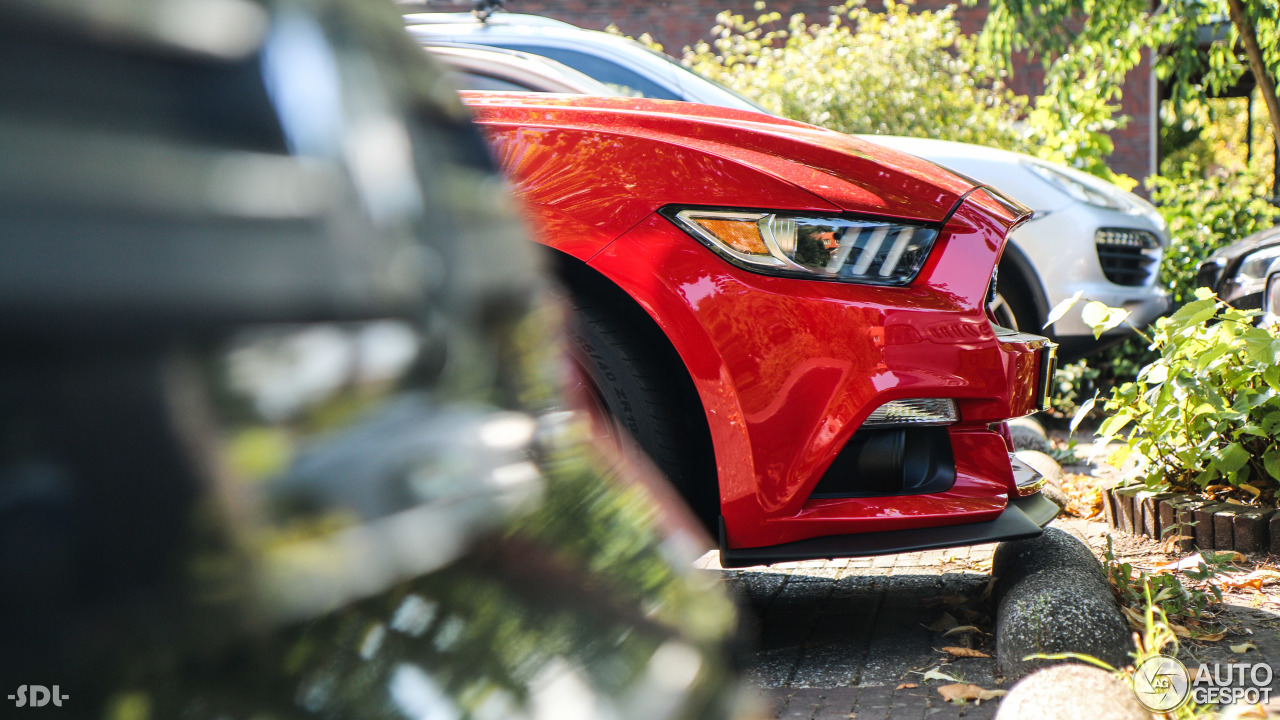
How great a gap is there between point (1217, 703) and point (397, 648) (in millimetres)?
2078

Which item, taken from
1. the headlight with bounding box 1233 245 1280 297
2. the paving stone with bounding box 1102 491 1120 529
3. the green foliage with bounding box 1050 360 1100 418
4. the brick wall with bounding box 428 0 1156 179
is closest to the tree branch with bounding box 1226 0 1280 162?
the headlight with bounding box 1233 245 1280 297

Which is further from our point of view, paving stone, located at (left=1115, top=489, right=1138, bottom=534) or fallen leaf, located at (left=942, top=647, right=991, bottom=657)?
paving stone, located at (left=1115, top=489, right=1138, bottom=534)

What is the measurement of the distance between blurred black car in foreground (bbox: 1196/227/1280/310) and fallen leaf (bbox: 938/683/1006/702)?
138 inches

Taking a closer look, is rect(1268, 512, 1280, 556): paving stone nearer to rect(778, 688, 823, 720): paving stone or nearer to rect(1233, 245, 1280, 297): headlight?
rect(778, 688, 823, 720): paving stone

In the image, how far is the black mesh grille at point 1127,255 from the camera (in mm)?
5180

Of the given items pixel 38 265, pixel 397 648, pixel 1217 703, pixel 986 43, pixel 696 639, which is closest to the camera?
pixel 38 265

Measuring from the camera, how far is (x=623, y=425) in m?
2.50

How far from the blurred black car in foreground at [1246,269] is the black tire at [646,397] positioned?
3.73 m

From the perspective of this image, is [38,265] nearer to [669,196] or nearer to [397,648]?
[397,648]

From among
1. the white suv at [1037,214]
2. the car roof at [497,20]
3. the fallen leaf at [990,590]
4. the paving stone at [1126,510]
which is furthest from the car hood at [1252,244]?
the car roof at [497,20]

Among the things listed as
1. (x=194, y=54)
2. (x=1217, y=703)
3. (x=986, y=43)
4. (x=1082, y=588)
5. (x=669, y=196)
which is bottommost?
(x=1217, y=703)

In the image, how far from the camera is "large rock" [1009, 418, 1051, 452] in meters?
4.66

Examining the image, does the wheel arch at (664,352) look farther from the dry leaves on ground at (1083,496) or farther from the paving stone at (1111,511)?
the dry leaves on ground at (1083,496)

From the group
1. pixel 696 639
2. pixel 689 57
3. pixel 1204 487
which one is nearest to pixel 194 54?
pixel 696 639
